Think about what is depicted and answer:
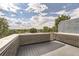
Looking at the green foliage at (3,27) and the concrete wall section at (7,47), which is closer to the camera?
the concrete wall section at (7,47)

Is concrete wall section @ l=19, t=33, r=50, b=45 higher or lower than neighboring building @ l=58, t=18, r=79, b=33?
lower

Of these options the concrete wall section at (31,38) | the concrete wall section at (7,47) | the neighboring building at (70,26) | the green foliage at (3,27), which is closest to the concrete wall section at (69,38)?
the neighboring building at (70,26)

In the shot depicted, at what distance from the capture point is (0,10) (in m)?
2.92

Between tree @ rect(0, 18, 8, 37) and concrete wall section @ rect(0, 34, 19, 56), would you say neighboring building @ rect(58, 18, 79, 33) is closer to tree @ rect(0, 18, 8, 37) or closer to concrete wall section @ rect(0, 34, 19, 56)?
tree @ rect(0, 18, 8, 37)

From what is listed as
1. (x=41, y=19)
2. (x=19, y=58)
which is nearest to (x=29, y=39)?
(x=41, y=19)

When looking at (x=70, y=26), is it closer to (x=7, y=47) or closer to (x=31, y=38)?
(x=31, y=38)

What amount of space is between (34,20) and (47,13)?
40cm

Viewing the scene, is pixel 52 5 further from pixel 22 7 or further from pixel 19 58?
pixel 19 58

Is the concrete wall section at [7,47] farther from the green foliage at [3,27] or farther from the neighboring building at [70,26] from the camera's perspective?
the neighboring building at [70,26]

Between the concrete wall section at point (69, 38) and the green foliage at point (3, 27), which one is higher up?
the green foliage at point (3, 27)

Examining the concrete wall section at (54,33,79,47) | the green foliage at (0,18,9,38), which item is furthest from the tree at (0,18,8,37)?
the concrete wall section at (54,33,79,47)

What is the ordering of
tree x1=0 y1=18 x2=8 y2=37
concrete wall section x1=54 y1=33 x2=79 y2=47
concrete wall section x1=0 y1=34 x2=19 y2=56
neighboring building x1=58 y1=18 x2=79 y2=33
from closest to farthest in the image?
concrete wall section x1=0 y1=34 x2=19 y2=56 < tree x1=0 y1=18 x2=8 y2=37 < concrete wall section x1=54 y1=33 x2=79 y2=47 < neighboring building x1=58 y1=18 x2=79 y2=33

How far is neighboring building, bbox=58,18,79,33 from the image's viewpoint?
4000 millimetres

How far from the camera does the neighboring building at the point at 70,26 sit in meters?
4.00
